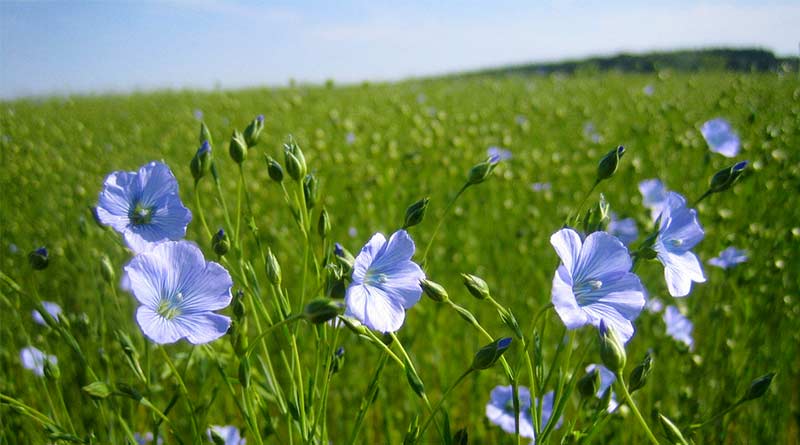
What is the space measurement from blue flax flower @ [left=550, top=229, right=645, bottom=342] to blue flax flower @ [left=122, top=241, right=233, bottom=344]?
0.45 meters

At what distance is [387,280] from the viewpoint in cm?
74

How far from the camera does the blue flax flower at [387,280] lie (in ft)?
2.27

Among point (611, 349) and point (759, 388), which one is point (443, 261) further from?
point (611, 349)

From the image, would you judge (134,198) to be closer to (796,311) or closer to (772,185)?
(796,311)

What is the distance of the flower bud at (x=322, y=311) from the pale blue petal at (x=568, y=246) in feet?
0.90

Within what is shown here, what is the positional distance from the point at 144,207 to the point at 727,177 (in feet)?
3.52

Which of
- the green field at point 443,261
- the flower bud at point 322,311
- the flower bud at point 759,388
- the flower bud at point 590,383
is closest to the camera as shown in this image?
the flower bud at point 322,311

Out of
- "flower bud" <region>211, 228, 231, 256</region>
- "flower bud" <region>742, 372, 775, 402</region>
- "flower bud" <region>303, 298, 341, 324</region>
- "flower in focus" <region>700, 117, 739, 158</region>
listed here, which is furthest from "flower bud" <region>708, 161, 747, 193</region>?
"flower in focus" <region>700, 117, 739, 158</region>

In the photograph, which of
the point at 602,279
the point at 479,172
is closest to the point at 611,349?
the point at 602,279

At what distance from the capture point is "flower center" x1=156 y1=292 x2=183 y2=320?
75 centimetres

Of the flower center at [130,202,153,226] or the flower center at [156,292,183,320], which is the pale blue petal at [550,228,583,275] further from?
the flower center at [130,202,153,226]

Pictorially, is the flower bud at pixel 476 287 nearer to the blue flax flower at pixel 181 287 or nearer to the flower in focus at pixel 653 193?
the blue flax flower at pixel 181 287

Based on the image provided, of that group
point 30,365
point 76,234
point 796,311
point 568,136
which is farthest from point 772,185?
point 76,234

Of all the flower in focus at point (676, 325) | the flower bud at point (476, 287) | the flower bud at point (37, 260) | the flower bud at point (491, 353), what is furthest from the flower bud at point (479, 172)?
the flower in focus at point (676, 325)
